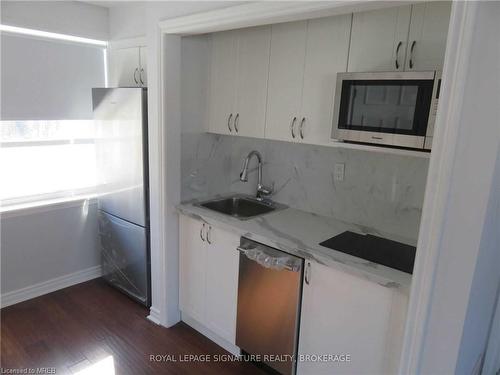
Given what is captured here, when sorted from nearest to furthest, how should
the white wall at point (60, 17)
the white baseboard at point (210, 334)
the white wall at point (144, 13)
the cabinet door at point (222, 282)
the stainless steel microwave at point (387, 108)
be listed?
the stainless steel microwave at point (387, 108) < the white wall at point (144, 13) < the cabinet door at point (222, 282) < the white baseboard at point (210, 334) < the white wall at point (60, 17)

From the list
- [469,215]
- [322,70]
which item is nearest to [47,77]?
[322,70]

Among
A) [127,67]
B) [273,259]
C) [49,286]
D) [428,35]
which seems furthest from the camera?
[49,286]

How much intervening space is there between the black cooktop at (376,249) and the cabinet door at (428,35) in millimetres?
922

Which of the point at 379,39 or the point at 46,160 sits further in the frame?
the point at 46,160

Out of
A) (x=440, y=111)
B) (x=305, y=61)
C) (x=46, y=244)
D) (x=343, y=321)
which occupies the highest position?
(x=305, y=61)

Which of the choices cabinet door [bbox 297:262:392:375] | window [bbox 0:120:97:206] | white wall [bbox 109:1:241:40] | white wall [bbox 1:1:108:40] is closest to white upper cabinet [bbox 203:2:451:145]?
white wall [bbox 109:1:241:40]

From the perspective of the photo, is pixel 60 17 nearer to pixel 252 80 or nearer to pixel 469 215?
pixel 252 80

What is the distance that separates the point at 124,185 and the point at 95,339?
1111 millimetres

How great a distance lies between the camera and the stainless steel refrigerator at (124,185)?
2.64 metres

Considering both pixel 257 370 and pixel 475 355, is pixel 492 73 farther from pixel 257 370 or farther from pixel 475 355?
pixel 257 370

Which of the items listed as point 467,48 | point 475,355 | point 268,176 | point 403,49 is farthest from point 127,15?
point 475,355

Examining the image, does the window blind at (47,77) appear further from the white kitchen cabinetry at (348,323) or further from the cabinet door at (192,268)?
the white kitchen cabinetry at (348,323)

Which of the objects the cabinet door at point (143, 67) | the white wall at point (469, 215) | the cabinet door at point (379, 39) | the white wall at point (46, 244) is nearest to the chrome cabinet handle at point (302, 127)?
the cabinet door at point (379, 39)

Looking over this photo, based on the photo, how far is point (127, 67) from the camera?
301cm
